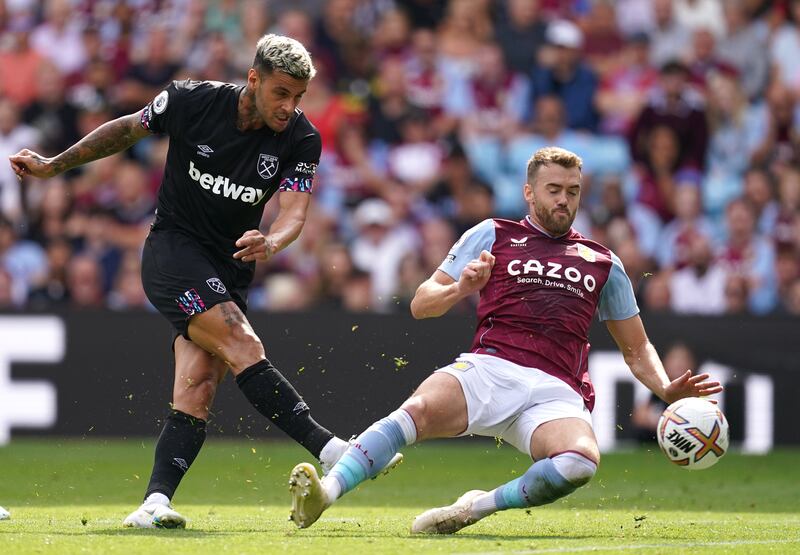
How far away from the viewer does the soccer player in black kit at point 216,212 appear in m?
Result: 7.39

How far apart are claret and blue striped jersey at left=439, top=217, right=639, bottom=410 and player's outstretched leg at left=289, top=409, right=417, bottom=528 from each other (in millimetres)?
779

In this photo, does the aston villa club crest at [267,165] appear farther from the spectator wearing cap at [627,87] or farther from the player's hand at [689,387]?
the spectator wearing cap at [627,87]

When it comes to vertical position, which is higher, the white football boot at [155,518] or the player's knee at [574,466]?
the player's knee at [574,466]

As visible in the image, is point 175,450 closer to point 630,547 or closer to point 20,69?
point 630,547

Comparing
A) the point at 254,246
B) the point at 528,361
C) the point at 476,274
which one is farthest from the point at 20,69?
the point at 476,274

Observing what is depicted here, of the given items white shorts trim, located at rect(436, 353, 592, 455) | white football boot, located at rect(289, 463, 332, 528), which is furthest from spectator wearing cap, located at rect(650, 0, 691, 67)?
white football boot, located at rect(289, 463, 332, 528)

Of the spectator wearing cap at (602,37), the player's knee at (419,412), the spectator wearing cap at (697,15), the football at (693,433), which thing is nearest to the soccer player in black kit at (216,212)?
the player's knee at (419,412)

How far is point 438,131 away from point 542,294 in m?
8.79

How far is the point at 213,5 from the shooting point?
17.6 m

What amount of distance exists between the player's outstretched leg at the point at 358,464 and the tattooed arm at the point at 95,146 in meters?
2.24

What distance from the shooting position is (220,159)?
25.3 ft

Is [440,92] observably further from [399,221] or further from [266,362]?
[266,362]

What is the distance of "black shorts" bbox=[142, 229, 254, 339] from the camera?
7.49 meters

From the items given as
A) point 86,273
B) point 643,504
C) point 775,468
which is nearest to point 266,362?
point 643,504
